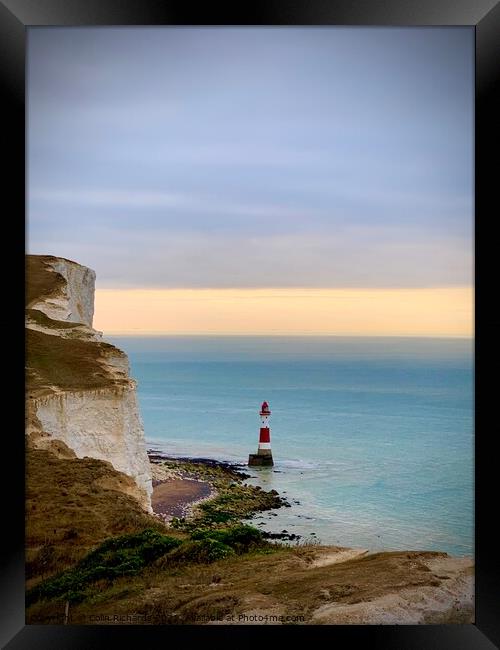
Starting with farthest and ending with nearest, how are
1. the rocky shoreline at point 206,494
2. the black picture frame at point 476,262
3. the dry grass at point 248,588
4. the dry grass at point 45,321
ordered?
the rocky shoreline at point 206,494 → the dry grass at point 45,321 → the dry grass at point 248,588 → the black picture frame at point 476,262

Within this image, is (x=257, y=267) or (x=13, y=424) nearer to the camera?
(x=13, y=424)

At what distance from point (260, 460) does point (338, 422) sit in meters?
0.52

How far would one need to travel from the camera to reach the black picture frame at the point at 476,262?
12.4ft

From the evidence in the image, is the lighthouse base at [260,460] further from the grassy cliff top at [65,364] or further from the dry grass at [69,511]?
the grassy cliff top at [65,364]

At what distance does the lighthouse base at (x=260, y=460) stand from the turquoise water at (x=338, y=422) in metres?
0.04

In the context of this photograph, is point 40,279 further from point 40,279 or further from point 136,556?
point 136,556

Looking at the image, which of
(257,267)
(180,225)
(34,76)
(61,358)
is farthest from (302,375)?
(34,76)

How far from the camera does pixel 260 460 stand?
429cm

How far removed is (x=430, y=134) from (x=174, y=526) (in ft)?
8.78

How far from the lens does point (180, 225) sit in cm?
423

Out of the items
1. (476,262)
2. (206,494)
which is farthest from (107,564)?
(476,262)

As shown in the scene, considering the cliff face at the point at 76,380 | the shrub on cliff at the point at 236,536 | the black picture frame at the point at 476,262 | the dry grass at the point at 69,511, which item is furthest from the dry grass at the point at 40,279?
the shrub on cliff at the point at 236,536

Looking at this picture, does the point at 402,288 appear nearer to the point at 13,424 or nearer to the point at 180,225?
the point at 180,225

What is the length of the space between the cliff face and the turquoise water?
0.12 metres
